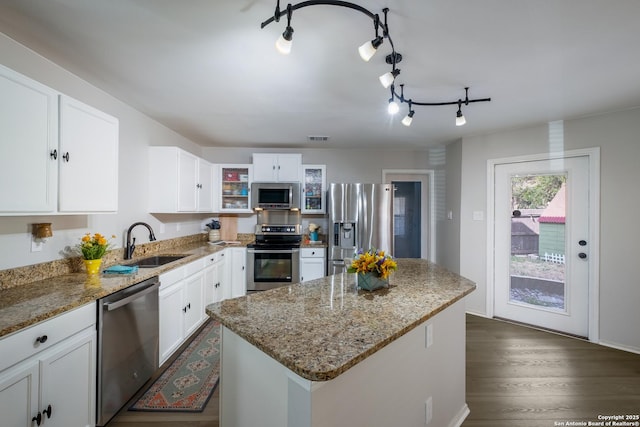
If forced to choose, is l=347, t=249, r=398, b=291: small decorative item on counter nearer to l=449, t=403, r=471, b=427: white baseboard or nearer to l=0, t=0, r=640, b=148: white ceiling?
l=449, t=403, r=471, b=427: white baseboard

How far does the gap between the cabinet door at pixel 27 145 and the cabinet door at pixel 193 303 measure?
140 centimetres

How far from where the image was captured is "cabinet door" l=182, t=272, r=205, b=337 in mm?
2668

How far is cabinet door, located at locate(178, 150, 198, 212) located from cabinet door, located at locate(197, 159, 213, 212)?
0.39ft

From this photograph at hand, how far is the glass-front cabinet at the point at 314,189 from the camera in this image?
4.18 m

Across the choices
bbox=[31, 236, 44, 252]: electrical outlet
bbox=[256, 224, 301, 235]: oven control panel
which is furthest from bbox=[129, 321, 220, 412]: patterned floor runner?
bbox=[256, 224, 301, 235]: oven control panel

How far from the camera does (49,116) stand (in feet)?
5.15

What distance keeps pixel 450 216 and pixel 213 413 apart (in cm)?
375

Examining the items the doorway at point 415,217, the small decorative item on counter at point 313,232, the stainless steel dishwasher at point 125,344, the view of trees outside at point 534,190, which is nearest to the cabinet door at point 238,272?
the small decorative item on counter at point 313,232

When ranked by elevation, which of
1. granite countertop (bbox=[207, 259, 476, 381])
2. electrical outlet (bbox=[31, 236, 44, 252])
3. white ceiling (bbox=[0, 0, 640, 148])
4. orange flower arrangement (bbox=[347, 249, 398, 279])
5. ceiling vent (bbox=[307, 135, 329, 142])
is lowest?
granite countertop (bbox=[207, 259, 476, 381])

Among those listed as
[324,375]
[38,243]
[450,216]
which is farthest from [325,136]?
[324,375]

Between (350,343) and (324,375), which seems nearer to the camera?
(324,375)

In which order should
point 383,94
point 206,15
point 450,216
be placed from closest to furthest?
point 206,15
point 383,94
point 450,216

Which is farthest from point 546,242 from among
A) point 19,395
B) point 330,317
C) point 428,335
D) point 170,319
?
point 19,395

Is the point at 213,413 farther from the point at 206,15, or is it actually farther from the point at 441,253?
the point at 441,253
